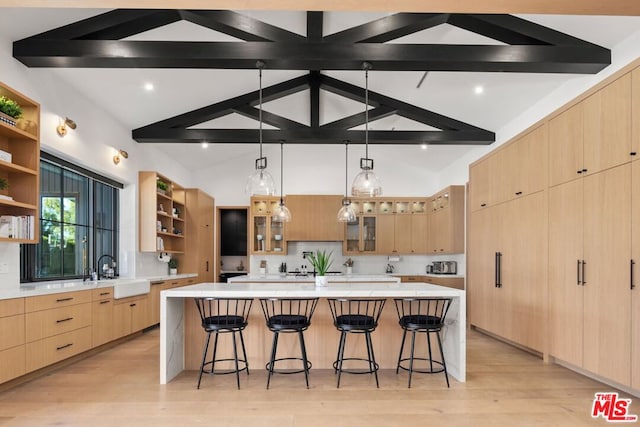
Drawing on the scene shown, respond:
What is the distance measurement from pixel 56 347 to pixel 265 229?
5101 mm

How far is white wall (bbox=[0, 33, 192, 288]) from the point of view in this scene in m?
4.07

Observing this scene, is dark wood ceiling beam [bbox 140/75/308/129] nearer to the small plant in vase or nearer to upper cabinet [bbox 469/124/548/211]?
the small plant in vase

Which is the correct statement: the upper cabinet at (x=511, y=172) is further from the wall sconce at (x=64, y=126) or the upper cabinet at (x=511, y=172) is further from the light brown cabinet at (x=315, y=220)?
the wall sconce at (x=64, y=126)

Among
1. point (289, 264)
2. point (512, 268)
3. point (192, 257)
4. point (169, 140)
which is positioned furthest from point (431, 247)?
point (169, 140)

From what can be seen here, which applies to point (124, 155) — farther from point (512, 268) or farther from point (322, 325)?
point (512, 268)

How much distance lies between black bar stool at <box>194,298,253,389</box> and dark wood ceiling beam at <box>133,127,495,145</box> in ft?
10.4

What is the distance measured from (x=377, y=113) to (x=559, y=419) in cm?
483

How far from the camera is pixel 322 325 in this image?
4426 millimetres

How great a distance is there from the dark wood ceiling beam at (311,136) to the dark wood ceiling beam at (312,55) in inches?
90.2

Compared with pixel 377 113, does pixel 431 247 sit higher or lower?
lower

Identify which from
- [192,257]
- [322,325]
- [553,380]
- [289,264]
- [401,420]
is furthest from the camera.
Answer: [289,264]

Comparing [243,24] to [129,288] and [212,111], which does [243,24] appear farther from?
[129,288]

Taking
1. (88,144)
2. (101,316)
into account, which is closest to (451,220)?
(101,316)

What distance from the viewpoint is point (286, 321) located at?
3.85 metres
